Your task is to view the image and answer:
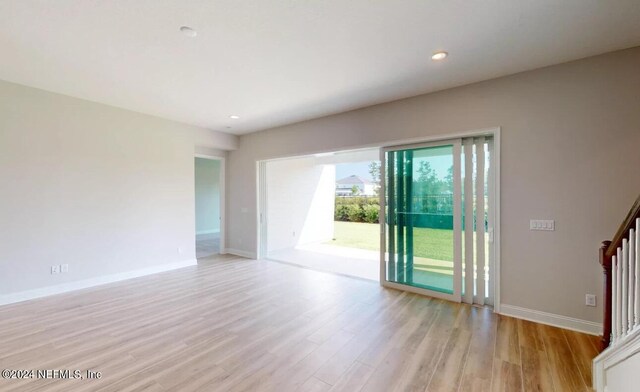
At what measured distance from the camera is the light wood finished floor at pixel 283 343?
79.8 inches

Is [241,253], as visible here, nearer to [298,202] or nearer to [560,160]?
[298,202]

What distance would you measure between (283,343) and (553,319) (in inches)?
115

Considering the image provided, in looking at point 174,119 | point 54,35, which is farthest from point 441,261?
point 174,119

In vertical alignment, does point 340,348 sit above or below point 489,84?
below

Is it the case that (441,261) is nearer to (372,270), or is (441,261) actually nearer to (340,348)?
(372,270)

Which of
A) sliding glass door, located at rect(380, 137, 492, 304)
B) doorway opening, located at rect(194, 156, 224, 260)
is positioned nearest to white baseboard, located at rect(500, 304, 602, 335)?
sliding glass door, located at rect(380, 137, 492, 304)

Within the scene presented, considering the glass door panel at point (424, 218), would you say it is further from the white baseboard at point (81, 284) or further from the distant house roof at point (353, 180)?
the distant house roof at point (353, 180)

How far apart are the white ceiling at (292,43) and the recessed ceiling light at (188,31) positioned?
4cm

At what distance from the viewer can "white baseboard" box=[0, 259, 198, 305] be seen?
3496 mm

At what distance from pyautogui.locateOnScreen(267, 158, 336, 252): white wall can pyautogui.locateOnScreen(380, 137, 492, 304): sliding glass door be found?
329 cm

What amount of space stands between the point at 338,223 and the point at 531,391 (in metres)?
11.5

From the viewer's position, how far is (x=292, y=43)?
2527 millimetres

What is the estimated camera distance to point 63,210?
3889 mm

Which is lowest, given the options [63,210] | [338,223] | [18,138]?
[338,223]
